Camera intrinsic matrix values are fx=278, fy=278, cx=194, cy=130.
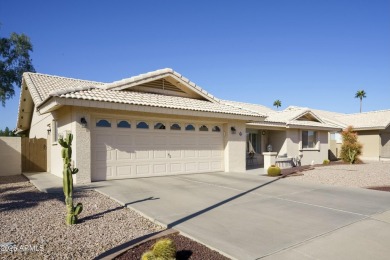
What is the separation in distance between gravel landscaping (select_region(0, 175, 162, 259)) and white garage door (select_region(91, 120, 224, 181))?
3163 millimetres

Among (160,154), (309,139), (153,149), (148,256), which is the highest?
(309,139)

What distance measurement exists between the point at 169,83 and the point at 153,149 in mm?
3805

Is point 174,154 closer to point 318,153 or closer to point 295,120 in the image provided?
point 295,120

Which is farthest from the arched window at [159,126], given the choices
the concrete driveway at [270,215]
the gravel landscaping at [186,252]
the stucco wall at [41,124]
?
the gravel landscaping at [186,252]

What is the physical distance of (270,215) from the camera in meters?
6.52

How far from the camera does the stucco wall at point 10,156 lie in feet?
46.7

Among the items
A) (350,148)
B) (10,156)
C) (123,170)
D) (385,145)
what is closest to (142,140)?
(123,170)

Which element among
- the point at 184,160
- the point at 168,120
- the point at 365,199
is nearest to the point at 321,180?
the point at 365,199

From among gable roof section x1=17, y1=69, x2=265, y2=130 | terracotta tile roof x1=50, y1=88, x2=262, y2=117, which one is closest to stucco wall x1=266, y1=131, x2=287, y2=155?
gable roof section x1=17, y1=69, x2=265, y2=130

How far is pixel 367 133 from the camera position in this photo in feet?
→ 91.9

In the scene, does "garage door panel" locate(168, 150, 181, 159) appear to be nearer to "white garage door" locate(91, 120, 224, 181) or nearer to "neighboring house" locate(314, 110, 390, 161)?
"white garage door" locate(91, 120, 224, 181)

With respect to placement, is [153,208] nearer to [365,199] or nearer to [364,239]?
[364,239]

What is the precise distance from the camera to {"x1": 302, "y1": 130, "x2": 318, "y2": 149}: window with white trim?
2224 cm

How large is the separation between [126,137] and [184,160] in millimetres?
3194
